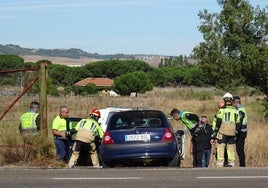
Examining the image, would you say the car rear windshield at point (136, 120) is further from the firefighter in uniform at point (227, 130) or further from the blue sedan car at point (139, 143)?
the firefighter in uniform at point (227, 130)

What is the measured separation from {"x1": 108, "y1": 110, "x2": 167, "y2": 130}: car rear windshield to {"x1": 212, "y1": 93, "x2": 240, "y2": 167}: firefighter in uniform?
132cm

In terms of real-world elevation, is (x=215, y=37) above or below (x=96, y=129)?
above

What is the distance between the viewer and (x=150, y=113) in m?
13.4

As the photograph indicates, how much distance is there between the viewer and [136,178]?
10430 millimetres

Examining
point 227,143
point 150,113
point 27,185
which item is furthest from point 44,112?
point 27,185

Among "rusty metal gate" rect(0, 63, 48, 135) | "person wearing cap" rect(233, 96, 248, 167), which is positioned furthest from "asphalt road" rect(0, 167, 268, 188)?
"rusty metal gate" rect(0, 63, 48, 135)

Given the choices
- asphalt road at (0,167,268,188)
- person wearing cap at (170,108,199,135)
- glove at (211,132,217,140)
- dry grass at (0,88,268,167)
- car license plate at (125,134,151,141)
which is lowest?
dry grass at (0,88,268,167)

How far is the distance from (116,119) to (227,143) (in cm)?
262

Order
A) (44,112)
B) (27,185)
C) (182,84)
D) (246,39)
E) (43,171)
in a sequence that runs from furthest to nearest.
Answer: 1. (182,84)
2. (246,39)
3. (44,112)
4. (43,171)
5. (27,185)

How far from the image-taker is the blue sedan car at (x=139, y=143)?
12711 millimetres

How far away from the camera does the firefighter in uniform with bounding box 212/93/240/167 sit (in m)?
13.6

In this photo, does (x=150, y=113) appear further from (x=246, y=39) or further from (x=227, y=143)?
(x=246, y=39)

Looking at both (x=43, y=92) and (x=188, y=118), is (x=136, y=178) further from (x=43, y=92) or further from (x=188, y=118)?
(x=43, y=92)

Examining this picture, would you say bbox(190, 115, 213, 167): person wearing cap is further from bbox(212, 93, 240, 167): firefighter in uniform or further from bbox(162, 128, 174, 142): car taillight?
bbox(162, 128, 174, 142): car taillight
